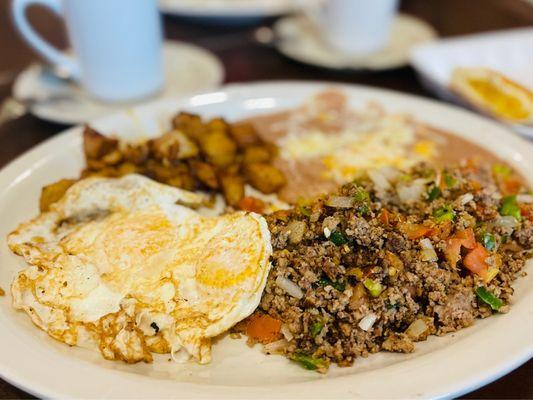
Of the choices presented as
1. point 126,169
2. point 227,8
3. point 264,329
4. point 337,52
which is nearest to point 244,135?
point 126,169

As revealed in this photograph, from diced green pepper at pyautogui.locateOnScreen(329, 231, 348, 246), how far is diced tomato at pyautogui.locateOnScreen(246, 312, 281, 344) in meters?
0.27

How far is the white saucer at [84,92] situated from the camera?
8.71 ft

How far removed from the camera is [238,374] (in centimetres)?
150

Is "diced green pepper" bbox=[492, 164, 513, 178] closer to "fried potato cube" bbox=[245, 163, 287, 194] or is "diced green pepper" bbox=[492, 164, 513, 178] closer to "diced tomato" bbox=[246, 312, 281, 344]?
"fried potato cube" bbox=[245, 163, 287, 194]

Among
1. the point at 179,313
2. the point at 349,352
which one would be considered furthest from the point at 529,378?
the point at 179,313

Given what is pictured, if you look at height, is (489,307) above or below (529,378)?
above

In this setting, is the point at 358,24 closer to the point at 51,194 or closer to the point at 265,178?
the point at 265,178

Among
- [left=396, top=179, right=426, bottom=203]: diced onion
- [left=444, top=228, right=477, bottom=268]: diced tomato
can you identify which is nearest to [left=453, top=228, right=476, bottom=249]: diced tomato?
[left=444, top=228, right=477, bottom=268]: diced tomato

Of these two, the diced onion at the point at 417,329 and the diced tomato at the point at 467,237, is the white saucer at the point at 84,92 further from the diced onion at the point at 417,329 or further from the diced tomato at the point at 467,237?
the diced onion at the point at 417,329

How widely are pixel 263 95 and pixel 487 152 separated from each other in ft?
3.19

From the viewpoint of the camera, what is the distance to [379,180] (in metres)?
1.91

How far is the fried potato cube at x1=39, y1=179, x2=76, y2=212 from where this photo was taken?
1956mm

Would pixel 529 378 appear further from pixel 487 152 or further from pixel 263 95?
pixel 263 95

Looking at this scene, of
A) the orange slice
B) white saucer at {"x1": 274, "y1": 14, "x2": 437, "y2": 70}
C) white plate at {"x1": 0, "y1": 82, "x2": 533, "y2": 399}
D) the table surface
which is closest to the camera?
white plate at {"x1": 0, "y1": 82, "x2": 533, "y2": 399}
